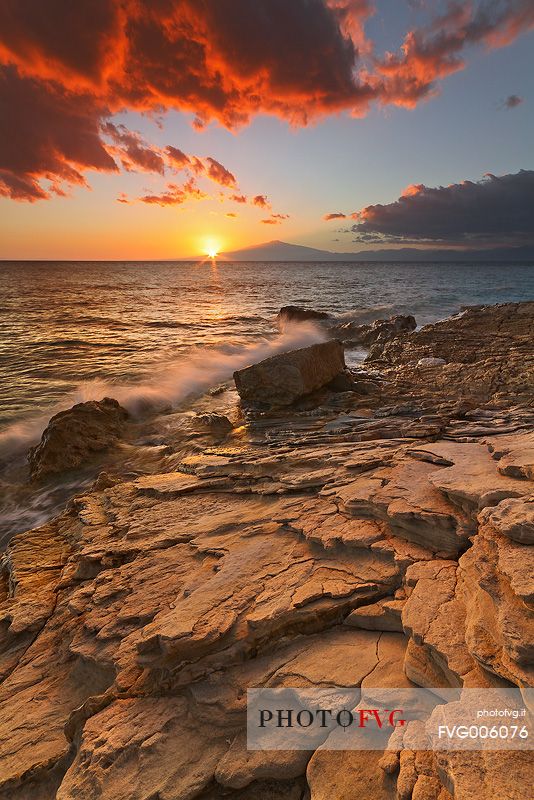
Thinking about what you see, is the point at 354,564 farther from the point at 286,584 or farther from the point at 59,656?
the point at 59,656

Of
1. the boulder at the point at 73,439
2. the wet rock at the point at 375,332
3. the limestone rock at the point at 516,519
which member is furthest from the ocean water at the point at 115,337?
the limestone rock at the point at 516,519

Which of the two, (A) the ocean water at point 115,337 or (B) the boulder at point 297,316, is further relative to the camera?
(B) the boulder at point 297,316

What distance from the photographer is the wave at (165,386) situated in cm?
1268

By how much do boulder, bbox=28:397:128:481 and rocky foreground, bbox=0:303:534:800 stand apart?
9.41ft

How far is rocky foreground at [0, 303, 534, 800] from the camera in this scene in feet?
9.45

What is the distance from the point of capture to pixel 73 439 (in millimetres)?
10492

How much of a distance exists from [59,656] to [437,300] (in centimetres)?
4795

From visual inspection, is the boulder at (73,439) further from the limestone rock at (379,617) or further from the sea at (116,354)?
the limestone rock at (379,617)

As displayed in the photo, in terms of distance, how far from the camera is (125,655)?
403 cm

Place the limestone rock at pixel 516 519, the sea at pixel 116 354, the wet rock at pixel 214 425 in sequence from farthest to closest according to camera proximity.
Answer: the sea at pixel 116 354 → the wet rock at pixel 214 425 → the limestone rock at pixel 516 519

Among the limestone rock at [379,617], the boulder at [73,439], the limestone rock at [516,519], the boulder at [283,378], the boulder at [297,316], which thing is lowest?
the boulder at [73,439]

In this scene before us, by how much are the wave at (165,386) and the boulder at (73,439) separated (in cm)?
189

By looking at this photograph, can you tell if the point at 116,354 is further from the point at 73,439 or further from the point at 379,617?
the point at 379,617

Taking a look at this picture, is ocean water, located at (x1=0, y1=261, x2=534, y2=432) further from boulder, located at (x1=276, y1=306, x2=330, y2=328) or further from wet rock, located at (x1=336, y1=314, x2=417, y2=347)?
wet rock, located at (x1=336, y1=314, x2=417, y2=347)
